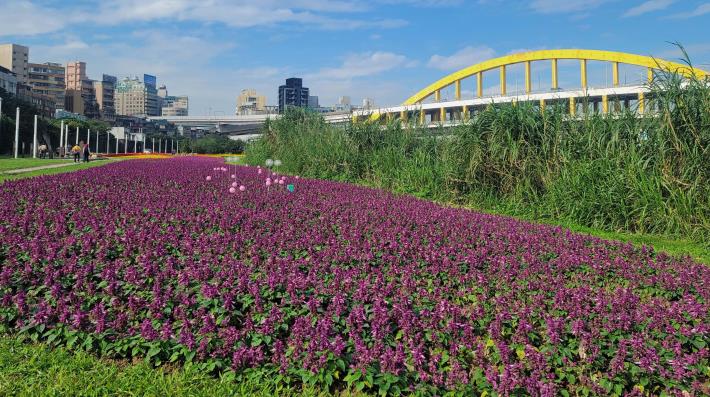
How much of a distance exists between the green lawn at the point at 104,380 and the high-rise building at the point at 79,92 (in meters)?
148

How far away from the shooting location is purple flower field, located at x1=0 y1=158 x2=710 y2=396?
3.09 m

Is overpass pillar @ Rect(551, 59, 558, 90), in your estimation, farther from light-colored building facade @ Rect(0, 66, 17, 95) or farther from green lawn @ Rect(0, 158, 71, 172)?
light-colored building facade @ Rect(0, 66, 17, 95)

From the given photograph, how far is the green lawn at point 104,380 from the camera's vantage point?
298cm

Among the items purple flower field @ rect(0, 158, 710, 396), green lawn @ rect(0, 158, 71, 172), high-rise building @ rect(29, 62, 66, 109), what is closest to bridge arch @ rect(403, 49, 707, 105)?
green lawn @ rect(0, 158, 71, 172)

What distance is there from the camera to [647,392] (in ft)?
9.78

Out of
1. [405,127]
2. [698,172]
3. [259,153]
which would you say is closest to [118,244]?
[698,172]

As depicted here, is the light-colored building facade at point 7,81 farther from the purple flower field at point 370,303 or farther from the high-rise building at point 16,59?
the purple flower field at point 370,303

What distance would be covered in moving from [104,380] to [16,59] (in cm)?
17072

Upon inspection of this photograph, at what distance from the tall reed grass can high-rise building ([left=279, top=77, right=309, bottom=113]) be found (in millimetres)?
150290

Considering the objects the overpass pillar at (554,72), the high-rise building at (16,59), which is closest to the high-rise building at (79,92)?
the high-rise building at (16,59)

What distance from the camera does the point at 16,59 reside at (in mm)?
142125

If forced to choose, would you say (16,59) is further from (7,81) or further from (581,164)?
(581,164)

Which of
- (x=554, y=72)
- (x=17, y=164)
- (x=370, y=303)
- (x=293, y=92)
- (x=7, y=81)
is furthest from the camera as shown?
(x=293, y=92)

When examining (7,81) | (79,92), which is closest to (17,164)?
(7,81)
